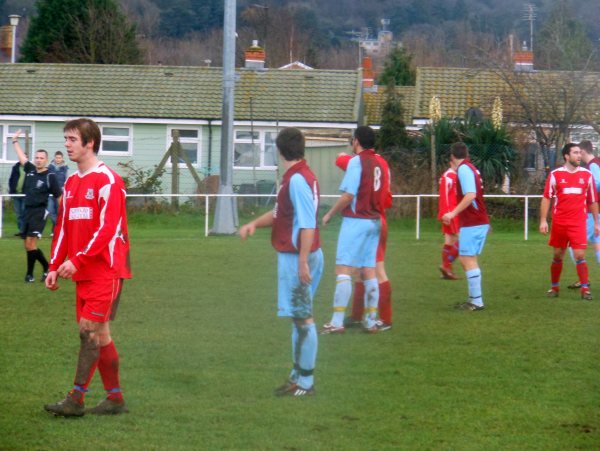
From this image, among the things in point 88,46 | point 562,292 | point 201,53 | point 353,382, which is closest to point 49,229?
point 562,292

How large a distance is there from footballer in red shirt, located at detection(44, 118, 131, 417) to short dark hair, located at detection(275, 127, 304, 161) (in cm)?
122

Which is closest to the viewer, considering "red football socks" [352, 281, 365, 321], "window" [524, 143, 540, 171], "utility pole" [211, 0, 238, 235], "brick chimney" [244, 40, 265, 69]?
"red football socks" [352, 281, 365, 321]

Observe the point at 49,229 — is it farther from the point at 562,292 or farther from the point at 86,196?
the point at 86,196

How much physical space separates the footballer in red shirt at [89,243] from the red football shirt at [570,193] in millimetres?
7543

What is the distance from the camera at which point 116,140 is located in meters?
38.1

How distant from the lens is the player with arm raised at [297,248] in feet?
26.8

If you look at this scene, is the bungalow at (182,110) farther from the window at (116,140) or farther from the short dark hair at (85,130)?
the short dark hair at (85,130)

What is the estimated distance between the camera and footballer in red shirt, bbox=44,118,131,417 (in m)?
7.50

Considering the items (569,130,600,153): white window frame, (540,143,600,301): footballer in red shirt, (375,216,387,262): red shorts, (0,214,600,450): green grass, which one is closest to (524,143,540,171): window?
(569,130,600,153): white window frame

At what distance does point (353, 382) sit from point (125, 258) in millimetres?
2136

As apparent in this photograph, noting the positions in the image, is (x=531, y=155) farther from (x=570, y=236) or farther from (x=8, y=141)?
(x=570, y=236)

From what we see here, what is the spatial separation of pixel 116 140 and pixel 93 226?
3099 centimetres

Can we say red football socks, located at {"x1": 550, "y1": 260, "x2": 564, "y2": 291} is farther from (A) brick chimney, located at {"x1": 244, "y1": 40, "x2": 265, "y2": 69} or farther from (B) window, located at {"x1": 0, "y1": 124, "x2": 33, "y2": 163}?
(A) brick chimney, located at {"x1": 244, "y1": 40, "x2": 265, "y2": 69}

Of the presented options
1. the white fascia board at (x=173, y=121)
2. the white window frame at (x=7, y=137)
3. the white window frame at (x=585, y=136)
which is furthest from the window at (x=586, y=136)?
the white window frame at (x=7, y=137)
